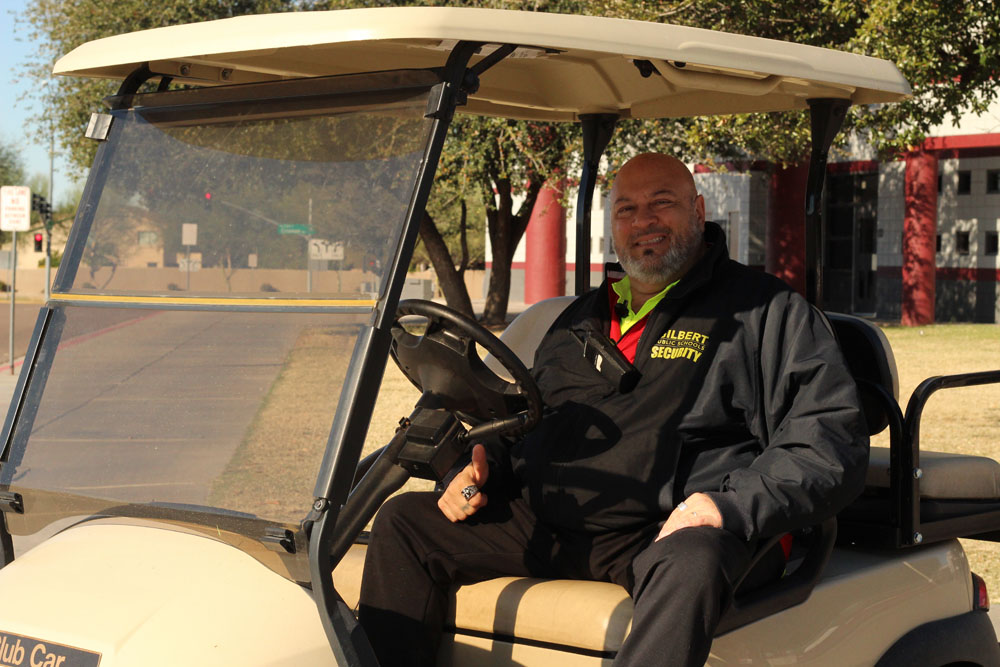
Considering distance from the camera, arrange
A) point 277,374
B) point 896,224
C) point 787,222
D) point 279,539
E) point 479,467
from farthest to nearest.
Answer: point 787,222 < point 896,224 < point 479,467 < point 277,374 < point 279,539

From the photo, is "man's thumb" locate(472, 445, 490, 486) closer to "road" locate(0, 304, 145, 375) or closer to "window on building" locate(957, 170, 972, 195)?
"road" locate(0, 304, 145, 375)

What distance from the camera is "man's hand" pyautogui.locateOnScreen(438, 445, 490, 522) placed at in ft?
8.26

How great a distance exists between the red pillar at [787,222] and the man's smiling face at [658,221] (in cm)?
2108

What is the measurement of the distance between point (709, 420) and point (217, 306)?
997 mm

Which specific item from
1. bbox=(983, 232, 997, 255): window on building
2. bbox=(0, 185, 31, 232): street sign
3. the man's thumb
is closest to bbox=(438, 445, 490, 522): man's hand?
the man's thumb

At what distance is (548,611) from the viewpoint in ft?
7.27

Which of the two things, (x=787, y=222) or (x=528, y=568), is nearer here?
(x=528, y=568)

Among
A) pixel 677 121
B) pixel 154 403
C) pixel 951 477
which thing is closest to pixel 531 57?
pixel 154 403

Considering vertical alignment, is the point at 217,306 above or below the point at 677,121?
below

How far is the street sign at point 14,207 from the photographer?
1427 cm

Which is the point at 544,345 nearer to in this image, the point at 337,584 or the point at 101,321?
the point at 337,584

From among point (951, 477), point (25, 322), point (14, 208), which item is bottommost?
point (25, 322)

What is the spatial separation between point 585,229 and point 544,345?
718mm

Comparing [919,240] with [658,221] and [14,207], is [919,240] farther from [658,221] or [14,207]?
[658,221]
